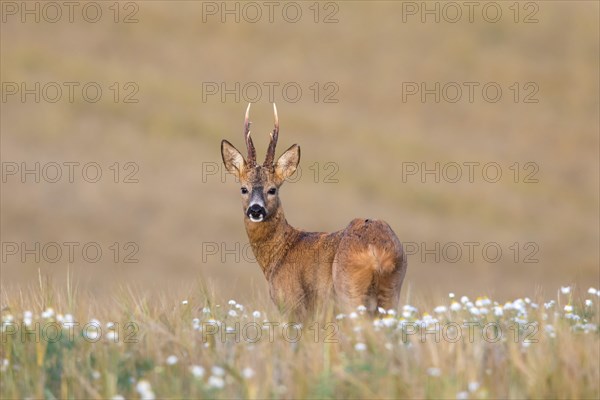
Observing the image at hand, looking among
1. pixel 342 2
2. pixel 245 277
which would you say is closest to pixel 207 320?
pixel 245 277

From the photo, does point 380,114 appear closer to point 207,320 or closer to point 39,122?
point 39,122

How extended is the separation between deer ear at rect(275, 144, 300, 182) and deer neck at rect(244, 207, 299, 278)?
35 cm

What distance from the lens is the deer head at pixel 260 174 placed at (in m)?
13.1

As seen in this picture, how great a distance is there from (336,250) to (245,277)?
31.6 metres

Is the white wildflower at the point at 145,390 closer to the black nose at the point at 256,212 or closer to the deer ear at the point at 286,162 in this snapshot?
the black nose at the point at 256,212

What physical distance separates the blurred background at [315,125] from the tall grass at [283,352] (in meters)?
36.1

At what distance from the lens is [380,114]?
66.9m

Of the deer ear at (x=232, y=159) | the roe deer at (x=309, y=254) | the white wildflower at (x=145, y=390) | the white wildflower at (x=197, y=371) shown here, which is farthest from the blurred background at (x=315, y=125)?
the white wildflower at (x=145, y=390)

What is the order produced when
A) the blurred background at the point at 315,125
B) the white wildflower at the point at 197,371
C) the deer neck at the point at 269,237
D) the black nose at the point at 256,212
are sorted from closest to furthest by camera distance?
the white wildflower at the point at 197,371, the black nose at the point at 256,212, the deer neck at the point at 269,237, the blurred background at the point at 315,125

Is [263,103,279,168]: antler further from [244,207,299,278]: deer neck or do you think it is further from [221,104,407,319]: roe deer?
[244,207,299,278]: deer neck

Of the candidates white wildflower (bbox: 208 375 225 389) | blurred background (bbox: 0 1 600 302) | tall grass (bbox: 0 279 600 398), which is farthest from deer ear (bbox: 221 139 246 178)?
blurred background (bbox: 0 1 600 302)

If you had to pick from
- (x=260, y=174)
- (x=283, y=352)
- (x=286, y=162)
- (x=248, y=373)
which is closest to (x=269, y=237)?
(x=260, y=174)

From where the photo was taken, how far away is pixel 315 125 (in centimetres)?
6562

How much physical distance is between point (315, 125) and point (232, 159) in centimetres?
5208
